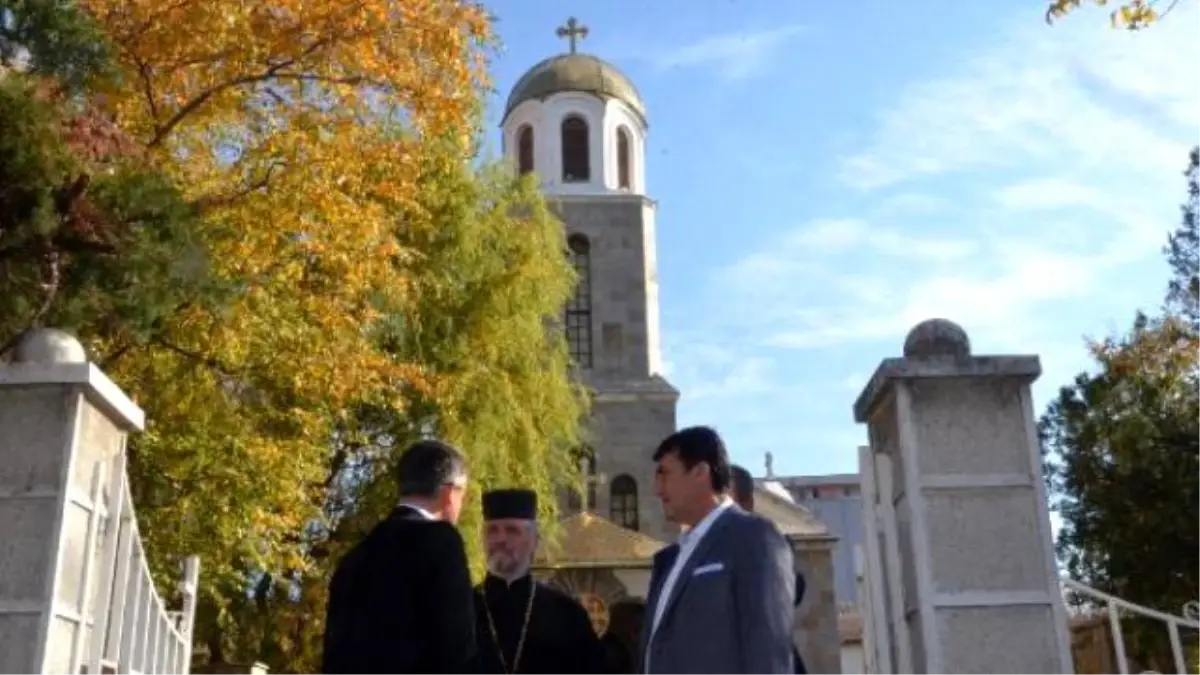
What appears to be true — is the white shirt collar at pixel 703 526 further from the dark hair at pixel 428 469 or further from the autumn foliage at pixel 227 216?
the autumn foliage at pixel 227 216

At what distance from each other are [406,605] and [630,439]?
2122 centimetres

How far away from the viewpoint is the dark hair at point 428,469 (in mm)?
4102

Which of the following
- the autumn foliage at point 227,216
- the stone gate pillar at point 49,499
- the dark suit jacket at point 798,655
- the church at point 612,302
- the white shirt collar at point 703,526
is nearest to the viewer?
the white shirt collar at point 703,526

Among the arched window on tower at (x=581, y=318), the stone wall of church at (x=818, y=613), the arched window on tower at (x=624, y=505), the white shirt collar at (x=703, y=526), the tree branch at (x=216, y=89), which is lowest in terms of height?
the white shirt collar at (x=703, y=526)

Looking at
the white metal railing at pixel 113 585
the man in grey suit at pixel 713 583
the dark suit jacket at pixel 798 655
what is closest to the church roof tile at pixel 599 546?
the white metal railing at pixel 113 585

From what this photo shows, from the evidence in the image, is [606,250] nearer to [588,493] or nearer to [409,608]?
[588,493]

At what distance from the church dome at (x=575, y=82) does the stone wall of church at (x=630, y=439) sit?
23.6 feet

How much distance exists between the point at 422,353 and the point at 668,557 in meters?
12.3

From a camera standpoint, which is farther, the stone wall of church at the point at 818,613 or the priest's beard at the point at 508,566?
the stone wall of church at the point at 818,613

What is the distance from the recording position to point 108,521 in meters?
5.00

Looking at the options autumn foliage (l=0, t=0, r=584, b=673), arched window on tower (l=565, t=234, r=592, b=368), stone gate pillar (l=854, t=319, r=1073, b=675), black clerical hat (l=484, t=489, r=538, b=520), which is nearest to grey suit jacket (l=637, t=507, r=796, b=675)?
black clerical hat (l=484, t=489, r=538, b=520)

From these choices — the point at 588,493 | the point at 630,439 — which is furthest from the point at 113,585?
the point at 630,439

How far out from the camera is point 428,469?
412 centimetres

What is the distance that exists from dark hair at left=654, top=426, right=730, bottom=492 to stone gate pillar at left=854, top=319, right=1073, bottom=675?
1333 mm
